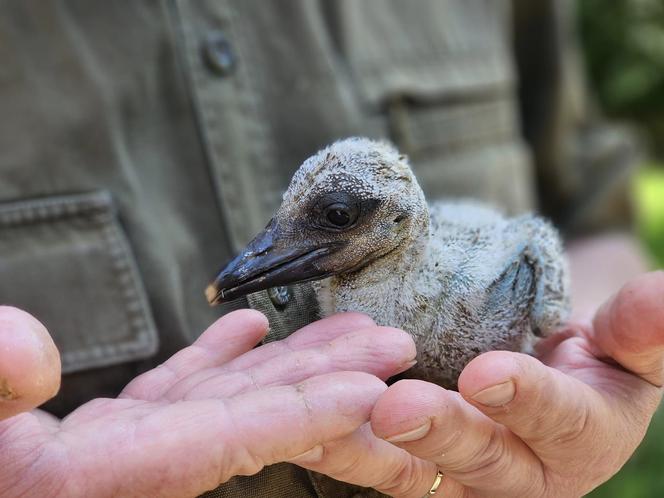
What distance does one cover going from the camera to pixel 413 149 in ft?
6.49

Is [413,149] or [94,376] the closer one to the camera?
[94,376]

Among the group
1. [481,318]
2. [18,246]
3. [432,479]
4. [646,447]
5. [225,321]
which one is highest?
[18,246]

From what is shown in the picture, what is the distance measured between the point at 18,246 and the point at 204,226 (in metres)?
0.34

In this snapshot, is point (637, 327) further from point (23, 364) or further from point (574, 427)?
point (23, 364)

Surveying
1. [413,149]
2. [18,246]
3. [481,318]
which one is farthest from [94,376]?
[413,149]

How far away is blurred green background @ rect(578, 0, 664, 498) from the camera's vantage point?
6129mm

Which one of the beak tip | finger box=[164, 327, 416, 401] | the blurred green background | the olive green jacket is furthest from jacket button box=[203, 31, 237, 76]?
the blurred green background

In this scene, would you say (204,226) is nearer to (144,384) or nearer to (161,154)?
(161,154)

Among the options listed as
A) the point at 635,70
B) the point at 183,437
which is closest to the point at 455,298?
the point at 183,437

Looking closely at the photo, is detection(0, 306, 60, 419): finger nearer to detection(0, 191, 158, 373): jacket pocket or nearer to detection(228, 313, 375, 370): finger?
detection(228, 313, 375, 370): finger

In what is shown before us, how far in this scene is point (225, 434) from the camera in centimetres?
84

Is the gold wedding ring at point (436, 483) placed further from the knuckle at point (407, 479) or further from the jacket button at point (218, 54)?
the jacket button at point (218, 54)

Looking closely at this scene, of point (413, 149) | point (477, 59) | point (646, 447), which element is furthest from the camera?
point (646, 447)

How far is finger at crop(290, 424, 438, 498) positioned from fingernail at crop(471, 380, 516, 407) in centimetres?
15
